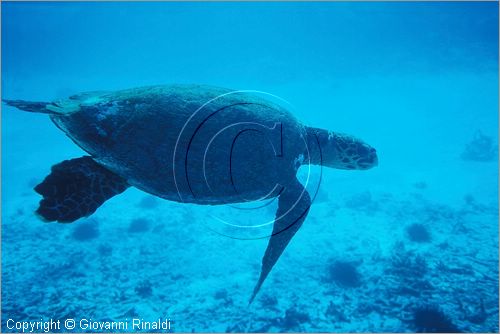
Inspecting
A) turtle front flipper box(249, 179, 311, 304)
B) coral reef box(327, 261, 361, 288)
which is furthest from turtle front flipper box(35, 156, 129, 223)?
coral reef box(327, 261, 361, 288)

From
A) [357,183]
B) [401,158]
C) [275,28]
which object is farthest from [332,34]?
[357,183]

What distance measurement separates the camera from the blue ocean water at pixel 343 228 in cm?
854

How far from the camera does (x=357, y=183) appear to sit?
21141 millimetres

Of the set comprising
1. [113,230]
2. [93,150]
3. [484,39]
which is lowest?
[113,230]

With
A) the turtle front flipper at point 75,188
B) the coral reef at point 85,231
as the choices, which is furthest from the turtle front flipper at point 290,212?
the coral reef at point 85,231

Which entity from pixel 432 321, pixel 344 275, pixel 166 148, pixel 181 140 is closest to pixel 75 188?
pixel 166 148

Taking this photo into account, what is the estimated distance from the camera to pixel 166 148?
12.1 ft

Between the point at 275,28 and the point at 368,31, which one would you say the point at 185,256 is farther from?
the point at 275,28

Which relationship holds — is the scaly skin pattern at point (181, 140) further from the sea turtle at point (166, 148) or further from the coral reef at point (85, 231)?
the coral reef at point (85, 231)

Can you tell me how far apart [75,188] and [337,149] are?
4.64 metres

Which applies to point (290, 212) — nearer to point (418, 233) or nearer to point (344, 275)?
point (344, 275)

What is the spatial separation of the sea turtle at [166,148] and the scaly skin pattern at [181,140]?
12 mm

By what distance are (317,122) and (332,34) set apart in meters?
22.9

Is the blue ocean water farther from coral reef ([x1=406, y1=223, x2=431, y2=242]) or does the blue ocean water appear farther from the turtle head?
the turtle head
